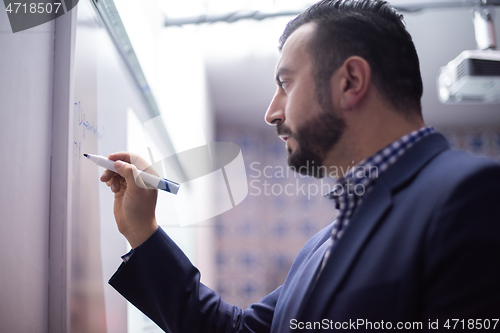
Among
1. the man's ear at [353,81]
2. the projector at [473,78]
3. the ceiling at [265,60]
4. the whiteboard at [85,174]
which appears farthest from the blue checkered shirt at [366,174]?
the ceiling at [265,60]

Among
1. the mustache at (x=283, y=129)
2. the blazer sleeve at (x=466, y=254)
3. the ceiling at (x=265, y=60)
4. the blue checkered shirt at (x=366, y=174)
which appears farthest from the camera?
the ceiling at (x=265, y=60)

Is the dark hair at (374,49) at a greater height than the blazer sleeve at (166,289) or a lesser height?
greater

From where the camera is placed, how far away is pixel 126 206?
0.56 meters

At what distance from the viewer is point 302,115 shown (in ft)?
1.90

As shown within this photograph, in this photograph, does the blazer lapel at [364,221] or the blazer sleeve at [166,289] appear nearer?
the blazer lapel at [364,221]

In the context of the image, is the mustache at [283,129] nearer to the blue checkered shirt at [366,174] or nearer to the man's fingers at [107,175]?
the blue checkered shirt at [366,174]

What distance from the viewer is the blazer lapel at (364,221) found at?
0.42 metres

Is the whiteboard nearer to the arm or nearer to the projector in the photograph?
the arm

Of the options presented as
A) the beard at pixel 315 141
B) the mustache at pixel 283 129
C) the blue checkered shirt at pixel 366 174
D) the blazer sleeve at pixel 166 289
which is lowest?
the blazer sleeve at pixel 166 289

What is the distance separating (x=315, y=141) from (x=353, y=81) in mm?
123

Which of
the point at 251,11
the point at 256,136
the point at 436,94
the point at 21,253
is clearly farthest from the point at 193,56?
the point at 436,94

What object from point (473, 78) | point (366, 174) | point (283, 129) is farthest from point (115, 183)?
point (473, 78)

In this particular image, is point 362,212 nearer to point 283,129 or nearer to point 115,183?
point 283,129

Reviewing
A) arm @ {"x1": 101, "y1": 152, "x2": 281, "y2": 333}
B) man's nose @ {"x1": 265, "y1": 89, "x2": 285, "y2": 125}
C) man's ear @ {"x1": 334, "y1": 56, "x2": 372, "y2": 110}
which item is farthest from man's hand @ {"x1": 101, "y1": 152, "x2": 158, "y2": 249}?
man's ear @ {"x1": 334, "y1": 56, "x2": 372, "y2": 110}
